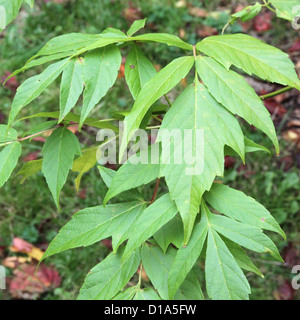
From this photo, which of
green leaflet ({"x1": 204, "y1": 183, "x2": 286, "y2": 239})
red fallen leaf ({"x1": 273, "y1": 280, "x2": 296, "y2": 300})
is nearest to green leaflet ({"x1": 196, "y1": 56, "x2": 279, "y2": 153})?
green leaflet ({"x1": 204, "y1": 183, "x2": 286, "y2": 239})

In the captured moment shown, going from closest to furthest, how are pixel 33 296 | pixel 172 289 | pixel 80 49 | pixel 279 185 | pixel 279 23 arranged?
pixel 172 289, pixel 80 49, pixel 33 296, pixel 279 185, pixel 279 23

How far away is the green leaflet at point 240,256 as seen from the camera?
0.98 m

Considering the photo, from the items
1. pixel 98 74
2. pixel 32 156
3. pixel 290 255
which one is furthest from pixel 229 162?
pixel 98 74

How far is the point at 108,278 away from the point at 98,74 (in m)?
0.51

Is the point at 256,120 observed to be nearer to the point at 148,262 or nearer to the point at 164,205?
the point at 164,205

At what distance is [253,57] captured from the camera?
943 mm

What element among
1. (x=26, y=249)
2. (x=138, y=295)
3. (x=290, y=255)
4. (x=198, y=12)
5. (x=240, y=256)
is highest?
(x=198, y=12)

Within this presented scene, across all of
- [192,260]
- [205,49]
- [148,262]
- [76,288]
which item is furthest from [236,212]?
[76,288]

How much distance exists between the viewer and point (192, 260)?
899 mm

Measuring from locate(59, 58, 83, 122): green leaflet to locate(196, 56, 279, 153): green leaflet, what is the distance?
297mm

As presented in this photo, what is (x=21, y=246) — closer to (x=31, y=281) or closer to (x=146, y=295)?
(x=31, y=281)

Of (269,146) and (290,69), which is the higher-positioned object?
(290,69)

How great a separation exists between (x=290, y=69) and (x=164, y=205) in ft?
1.39

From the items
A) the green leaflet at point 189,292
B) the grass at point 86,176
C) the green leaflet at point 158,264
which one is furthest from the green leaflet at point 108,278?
the grass at point 86,176
